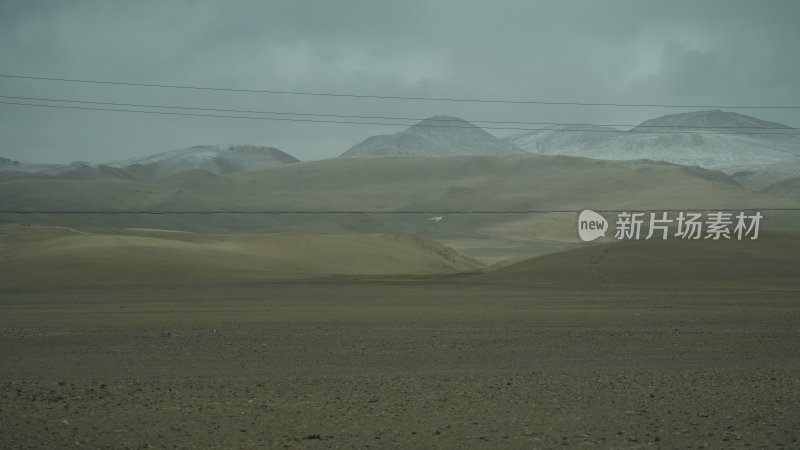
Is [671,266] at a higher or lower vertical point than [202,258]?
higher

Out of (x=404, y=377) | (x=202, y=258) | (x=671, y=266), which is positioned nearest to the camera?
(x=404, y=377)

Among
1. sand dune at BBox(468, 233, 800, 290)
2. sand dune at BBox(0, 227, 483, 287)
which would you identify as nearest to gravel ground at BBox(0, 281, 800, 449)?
sand dune at BBox(468, 233, 800, 290)

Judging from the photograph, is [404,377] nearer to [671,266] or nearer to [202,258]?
[671,266]

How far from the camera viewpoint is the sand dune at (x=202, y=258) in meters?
45.4

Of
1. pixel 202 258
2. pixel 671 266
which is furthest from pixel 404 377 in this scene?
pixel 202 258

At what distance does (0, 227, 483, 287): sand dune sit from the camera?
149 feet

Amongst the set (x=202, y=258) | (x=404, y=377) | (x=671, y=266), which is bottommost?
(x=404, y=377)

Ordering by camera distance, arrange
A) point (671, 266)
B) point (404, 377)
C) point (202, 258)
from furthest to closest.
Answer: point (202, 258), point (671, 266), point (404, 377)

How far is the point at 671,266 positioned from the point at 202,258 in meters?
25.6

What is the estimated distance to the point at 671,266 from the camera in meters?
45.1

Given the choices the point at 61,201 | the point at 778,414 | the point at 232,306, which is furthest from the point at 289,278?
the point at 61,201

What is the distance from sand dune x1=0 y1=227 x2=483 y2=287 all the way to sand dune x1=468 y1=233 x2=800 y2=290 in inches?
379

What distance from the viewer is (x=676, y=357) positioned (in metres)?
17.0

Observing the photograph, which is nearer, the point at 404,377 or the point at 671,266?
the point at 404,377
